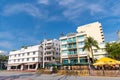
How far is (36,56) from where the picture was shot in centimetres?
6981

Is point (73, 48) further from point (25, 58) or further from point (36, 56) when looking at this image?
point (25, 58)

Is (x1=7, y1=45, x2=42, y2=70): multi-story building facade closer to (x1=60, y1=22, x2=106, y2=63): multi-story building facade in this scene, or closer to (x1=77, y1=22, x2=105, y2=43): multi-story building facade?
(x1=60, y1=22, x2=106, y2=63): multi-story building facade

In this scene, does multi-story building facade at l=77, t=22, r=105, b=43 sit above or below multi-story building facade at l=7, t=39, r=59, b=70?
above

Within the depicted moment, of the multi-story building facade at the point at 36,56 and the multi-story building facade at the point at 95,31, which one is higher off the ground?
the multi-story building facade at the point at 95,31

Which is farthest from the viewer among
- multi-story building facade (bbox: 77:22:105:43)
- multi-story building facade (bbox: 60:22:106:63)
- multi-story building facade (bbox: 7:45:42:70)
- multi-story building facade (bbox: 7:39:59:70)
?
multi-story building facade (bbox: 7:45:42:70)

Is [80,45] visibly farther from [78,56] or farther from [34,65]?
[34,65]

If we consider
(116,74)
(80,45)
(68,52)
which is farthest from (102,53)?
(116,74)

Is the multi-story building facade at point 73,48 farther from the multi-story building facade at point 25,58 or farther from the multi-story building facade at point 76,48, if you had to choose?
the multi-story building facade at point 25,58

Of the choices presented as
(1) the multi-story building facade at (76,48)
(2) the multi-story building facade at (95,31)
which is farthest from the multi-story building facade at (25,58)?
(2) the multi-story building facade at (95,31)

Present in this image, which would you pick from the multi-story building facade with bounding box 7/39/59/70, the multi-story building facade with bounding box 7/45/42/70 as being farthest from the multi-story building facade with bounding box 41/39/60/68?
the multi-story building facade with bounding box 7/45/42/70

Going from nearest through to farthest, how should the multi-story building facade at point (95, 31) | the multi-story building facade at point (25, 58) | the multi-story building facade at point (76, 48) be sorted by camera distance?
the multi-story building facade at point (76, 48) < the multi-story building facade at point (95, 31) < the multi-story building facade at point (25, 58)

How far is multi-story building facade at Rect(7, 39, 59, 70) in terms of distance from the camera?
69625 millimetres

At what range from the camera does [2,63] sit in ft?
324

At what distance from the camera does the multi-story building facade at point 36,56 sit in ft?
228
